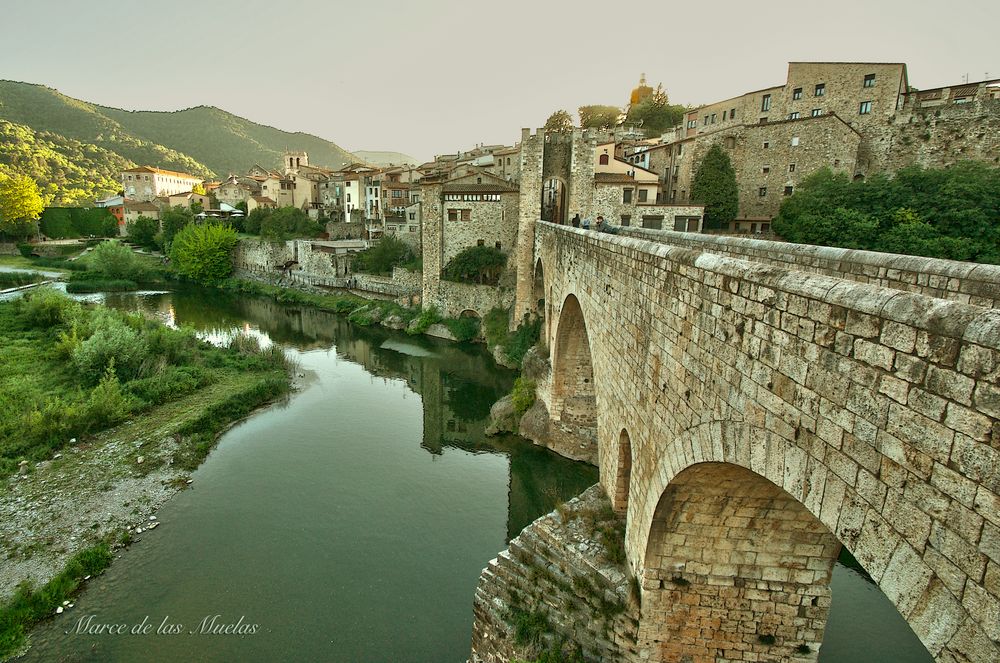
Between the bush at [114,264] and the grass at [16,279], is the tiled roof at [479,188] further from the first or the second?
the grass at [16,279]

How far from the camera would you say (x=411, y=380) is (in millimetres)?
21531

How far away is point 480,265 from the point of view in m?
27.1

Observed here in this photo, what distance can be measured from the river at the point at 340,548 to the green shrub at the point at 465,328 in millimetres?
7827

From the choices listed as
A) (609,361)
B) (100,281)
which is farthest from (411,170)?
(609,361)

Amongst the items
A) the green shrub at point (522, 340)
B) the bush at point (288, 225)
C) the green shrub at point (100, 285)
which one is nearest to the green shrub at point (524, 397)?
the green shrub at point (522, 340)

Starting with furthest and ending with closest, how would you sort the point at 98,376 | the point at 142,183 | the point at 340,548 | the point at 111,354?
1. the point at 142,183
2. the point at 111,354
3. the point at 98,376
4. the point at 340,548

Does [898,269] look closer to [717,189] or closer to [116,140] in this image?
[717,189]

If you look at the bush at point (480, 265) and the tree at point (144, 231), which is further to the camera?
the tree at point (144, 231)

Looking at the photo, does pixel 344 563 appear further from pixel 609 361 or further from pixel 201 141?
pixel 201 141

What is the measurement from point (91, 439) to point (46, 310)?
47.7 feet

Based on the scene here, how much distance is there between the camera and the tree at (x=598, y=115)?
2215 inches

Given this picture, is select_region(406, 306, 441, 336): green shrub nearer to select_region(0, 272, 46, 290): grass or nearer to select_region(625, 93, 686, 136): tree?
select_region(0, 272, 46, 290): grass

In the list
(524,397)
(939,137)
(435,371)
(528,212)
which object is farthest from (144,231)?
(939,137)

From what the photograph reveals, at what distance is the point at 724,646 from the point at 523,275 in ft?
58.7
